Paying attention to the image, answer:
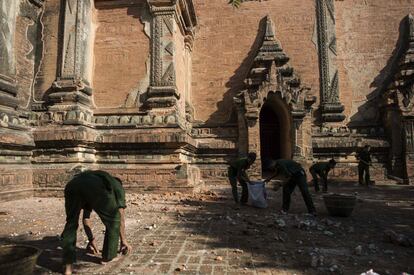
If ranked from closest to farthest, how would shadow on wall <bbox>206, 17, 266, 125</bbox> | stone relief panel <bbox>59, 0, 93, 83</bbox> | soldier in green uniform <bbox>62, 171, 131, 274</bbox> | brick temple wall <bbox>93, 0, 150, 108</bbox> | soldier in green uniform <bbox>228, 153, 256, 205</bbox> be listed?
soldier in green uniform <bbox>62, 171, 131, 274</bbox> → soldier in green uniform <bbox>228, 153, 256, 205</bbox> → stone relief panel <bbox>59, 0, 93, 83</bbox> → brick temple wall <bbox>93, 0, 150, 108</bbox> → shadow on wall <bbox>206, 17, 266, 125</bbox>

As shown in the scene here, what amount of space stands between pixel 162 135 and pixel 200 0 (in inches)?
291

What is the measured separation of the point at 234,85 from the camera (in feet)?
40.7

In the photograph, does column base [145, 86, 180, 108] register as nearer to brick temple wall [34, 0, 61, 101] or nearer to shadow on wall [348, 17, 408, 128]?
brick temple wall [34, 0, 61, 101]

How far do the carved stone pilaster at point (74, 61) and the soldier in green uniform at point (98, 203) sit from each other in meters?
5.38

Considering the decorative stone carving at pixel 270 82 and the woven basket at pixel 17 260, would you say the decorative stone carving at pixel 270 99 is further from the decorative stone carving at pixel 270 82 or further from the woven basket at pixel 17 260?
the woven basket at pixel 17 260

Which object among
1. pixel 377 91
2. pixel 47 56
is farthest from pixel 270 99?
pixel 47 56

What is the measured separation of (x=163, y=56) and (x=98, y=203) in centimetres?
629

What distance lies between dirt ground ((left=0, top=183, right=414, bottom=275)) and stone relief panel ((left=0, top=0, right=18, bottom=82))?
10.5 ft

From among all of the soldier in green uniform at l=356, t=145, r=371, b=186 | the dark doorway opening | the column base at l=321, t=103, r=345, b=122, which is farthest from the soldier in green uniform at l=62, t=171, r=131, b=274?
the column base at l=321, t=103, r=345, b=122

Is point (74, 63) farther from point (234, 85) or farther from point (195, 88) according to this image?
point (234, 85)

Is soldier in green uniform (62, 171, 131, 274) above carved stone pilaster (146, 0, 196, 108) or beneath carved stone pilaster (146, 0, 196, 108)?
beneath

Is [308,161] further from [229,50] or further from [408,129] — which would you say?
[229,50]

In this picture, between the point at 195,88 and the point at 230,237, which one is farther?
the point at 195,88

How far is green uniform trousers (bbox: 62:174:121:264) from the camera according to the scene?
3.27 metres
